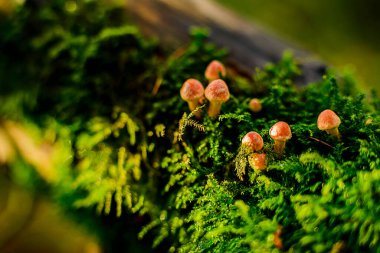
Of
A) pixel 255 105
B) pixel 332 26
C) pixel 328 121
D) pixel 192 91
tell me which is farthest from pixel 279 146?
pixel 332 26

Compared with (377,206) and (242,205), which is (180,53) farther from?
(377,206)

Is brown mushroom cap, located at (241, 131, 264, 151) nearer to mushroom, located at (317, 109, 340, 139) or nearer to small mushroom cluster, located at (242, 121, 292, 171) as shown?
small mushroom cluster, located at (242, 121, 292, 171)

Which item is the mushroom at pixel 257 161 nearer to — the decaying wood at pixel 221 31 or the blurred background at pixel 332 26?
the decaying wood at pixel 221 31

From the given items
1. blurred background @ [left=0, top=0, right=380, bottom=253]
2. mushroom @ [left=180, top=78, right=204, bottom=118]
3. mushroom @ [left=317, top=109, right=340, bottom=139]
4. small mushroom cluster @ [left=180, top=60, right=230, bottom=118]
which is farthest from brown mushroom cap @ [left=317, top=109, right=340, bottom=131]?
blurred background @ [left=0, top=0, right=380, bottom=253]

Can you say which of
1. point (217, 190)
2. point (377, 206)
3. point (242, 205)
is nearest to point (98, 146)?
point (217, 190)

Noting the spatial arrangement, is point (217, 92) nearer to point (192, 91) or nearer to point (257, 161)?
point (192, 91)

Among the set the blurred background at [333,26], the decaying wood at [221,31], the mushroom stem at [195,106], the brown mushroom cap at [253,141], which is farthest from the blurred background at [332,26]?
the brown mushroom cap at [253,141]
